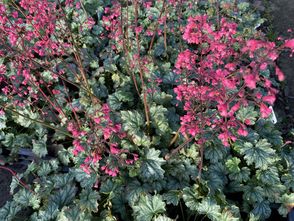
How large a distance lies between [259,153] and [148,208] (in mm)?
1201

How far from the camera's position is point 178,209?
11.0 feet

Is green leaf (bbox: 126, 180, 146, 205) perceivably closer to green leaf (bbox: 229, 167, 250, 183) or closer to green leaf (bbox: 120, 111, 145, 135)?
green leaf (bbox: 120, 111, 145, 135)

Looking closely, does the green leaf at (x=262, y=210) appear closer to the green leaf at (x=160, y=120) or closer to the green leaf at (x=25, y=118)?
the green leaf at (x=160, y=120)

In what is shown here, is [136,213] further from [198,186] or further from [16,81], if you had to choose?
[16,81]

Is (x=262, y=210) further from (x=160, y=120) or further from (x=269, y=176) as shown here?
(x=160, y=120)

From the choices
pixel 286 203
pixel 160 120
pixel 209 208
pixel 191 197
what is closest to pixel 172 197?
pixel 191 197

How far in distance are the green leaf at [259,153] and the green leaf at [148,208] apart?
96cm

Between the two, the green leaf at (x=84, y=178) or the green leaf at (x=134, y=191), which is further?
the green leaf at (x=84, y=178)

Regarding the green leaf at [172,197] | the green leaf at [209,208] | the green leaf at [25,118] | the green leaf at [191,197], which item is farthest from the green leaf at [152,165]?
the green leaf at [25,118]

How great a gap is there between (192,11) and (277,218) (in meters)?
3.03

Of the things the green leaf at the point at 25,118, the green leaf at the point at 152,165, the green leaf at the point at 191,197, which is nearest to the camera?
the green leaf at the point at 191,197

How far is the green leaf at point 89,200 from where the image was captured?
3029 millimetres

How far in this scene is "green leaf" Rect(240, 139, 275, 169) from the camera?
10.8 ft

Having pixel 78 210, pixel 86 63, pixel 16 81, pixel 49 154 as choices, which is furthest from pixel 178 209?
pixel 16 81
